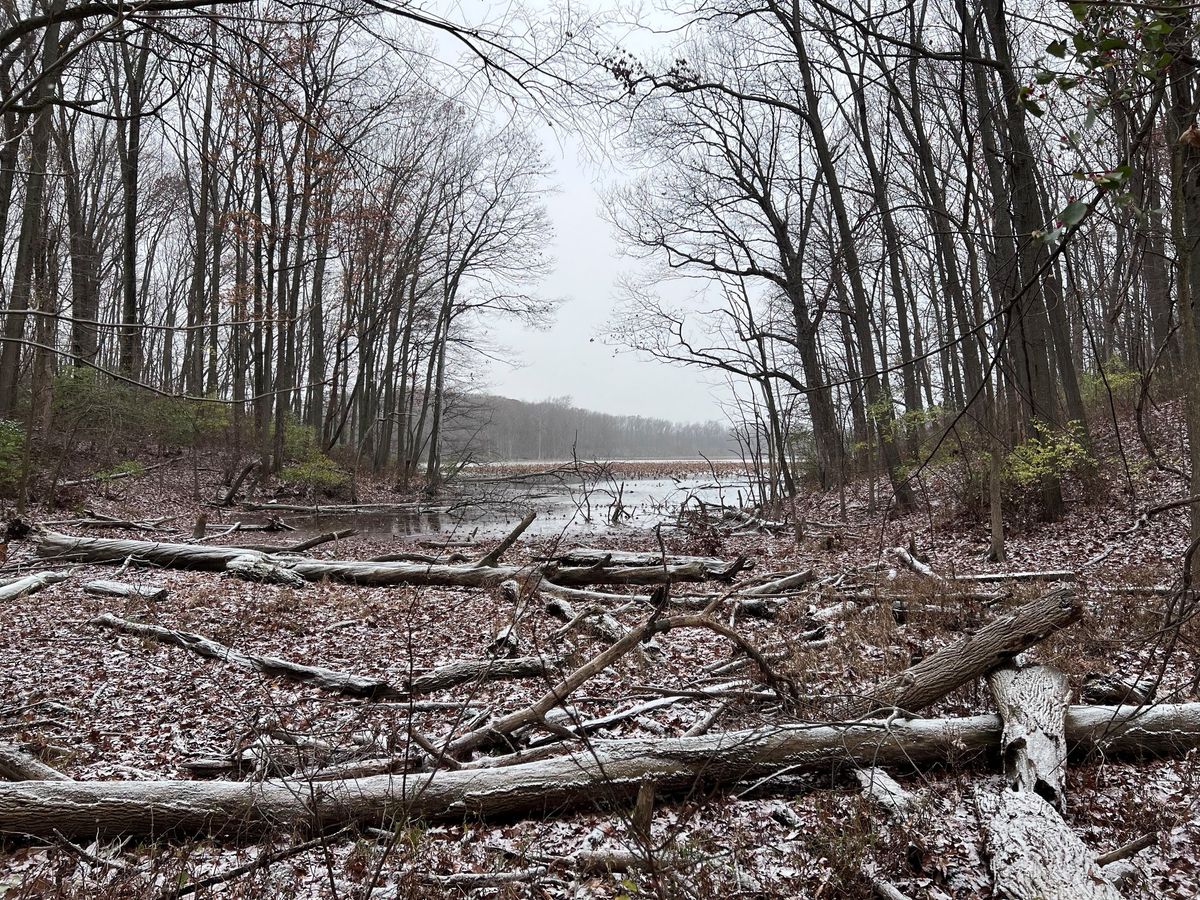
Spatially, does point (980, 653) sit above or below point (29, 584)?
below

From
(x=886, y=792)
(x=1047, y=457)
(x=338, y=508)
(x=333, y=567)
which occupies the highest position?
(x=1047, y=457)

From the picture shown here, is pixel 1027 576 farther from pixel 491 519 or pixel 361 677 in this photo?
pixel 491 519

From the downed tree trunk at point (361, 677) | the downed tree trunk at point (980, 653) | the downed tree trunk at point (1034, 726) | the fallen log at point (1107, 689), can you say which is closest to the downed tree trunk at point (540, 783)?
the downed tree trunk at point (1034, 726)

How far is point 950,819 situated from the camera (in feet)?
11.1

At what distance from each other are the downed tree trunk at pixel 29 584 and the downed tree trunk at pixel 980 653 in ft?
31.1

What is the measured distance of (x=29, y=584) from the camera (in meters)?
8.42

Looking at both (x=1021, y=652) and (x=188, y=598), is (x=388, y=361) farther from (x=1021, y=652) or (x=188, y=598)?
(x=1021, y=652)

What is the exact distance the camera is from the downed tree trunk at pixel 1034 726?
11.1 feet

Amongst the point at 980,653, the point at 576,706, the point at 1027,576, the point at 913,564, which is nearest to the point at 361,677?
the point at 576,706

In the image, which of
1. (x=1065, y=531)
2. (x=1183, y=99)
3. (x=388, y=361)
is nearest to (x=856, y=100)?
(x=1065, y=531)

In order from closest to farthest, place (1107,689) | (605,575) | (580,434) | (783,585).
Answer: (1107,689), (783,585), (605,575), (580,434)

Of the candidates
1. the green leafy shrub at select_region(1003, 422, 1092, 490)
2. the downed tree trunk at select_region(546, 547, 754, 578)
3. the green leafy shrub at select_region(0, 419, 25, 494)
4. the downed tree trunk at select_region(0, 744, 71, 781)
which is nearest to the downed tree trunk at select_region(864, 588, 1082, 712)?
the downed tree trunk at select_region(0, 744, 71, 781)

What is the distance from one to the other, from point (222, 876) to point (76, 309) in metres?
Answer: 24.4

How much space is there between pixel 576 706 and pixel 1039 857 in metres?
3.04
